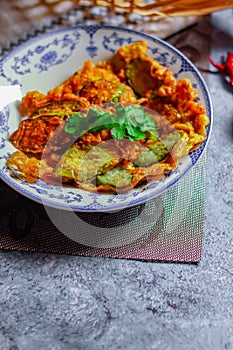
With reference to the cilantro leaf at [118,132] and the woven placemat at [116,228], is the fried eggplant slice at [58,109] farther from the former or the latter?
the woven placemat at [116,228]

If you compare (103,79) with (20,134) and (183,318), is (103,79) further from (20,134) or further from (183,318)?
(183,318)

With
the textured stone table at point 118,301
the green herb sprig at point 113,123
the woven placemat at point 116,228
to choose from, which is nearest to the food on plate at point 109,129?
the green herb sprig at point 113,123

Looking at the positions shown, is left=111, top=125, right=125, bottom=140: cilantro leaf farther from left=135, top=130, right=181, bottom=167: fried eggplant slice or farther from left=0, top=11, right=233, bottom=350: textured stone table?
left=0, top=11, right=233, bottom=350: textured stone table

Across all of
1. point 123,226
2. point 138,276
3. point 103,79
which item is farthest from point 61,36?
point 138,276

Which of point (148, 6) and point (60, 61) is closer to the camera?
point (60, 61)

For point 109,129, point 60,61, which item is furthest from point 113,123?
point 60,61

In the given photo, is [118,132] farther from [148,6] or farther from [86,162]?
[148,6]

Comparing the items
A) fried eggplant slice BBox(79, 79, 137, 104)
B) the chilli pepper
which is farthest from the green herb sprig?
the chilli pepper

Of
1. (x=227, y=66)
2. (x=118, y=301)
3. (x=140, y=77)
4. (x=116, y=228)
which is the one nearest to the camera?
(x=118, y=301)
